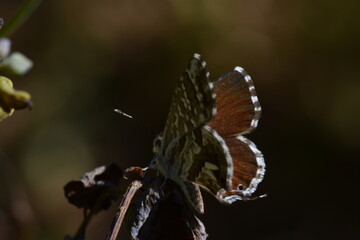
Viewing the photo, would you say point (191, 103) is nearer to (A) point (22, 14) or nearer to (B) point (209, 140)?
(B) point (209, 140)

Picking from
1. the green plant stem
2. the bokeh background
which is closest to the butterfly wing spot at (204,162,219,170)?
the green plant stem

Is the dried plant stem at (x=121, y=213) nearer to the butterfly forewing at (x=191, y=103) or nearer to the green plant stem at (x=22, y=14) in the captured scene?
the butterfly forewing at (x=191, y=103)

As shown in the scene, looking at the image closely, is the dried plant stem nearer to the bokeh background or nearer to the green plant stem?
the green plant stem

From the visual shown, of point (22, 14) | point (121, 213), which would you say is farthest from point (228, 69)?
point (22, 14)

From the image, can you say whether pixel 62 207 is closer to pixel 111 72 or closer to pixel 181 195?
pixel 111 72

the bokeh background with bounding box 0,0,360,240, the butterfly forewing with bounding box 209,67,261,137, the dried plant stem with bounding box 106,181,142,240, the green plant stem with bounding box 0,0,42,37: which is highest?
the green plant stem with bounding box 0,0,42,37

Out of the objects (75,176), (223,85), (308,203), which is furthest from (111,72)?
(223,85)
